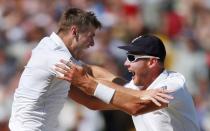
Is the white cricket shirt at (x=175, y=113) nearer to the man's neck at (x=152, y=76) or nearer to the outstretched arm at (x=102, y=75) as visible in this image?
the man's neck at (x=152, y=76)

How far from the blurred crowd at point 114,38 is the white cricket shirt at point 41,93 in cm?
421

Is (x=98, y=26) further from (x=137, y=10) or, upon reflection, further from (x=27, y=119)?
(x=137, y=10)

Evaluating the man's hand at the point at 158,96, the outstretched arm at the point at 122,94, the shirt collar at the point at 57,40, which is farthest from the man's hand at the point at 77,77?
the man's hand at the point at 158,96

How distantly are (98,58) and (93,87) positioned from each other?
18.8 ft

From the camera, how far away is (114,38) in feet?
47.4

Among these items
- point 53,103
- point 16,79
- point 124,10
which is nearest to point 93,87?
point 53,103

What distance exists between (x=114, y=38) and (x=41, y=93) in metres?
6.49

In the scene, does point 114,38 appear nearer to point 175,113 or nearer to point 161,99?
point 175,113

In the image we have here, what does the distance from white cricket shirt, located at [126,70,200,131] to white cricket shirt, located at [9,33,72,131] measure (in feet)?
2.96

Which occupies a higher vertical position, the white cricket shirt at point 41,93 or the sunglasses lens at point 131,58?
the sunglasses lens at point 131,58

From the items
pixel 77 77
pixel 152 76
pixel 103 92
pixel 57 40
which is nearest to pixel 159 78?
pixel 152 76

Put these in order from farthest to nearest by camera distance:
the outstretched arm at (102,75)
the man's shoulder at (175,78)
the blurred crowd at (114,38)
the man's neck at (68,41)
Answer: the blurred crowd at (114,38) < the outstretched arm at (102,75) < the man's neck at (68,41) < the man's shoulder at (175,78)

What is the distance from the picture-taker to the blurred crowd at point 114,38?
41.9 feet

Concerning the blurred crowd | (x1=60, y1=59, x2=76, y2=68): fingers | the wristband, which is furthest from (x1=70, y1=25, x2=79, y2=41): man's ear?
the blurred crowd
